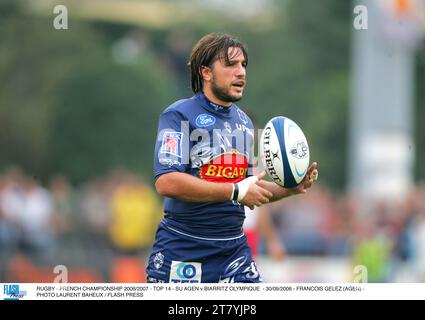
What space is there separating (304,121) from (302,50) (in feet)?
16.7

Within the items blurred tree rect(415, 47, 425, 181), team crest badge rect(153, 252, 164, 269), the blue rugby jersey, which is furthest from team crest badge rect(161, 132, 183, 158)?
A: blurred tree rect(415, 47, 425, 181)

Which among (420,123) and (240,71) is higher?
(420,123)

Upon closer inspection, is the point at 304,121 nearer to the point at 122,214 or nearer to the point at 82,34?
the point at 82,34

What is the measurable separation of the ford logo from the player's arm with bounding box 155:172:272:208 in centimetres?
41

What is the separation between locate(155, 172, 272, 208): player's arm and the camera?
750cm

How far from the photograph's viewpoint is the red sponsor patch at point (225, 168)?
781 centimetres

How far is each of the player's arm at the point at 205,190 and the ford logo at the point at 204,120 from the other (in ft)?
1.33

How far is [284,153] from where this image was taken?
7.81 m

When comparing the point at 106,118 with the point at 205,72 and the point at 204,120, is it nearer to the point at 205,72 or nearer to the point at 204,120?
the point at 205,72

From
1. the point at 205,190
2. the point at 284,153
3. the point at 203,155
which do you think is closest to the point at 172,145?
the point at 203,155

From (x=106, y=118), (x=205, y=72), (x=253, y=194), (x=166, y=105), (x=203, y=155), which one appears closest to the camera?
(x=253, y=194)

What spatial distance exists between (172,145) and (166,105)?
66.5ft

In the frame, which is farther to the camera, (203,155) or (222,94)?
(222,94)

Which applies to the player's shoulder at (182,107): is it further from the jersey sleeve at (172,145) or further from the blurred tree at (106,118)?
the blurred tree at (106,118)
